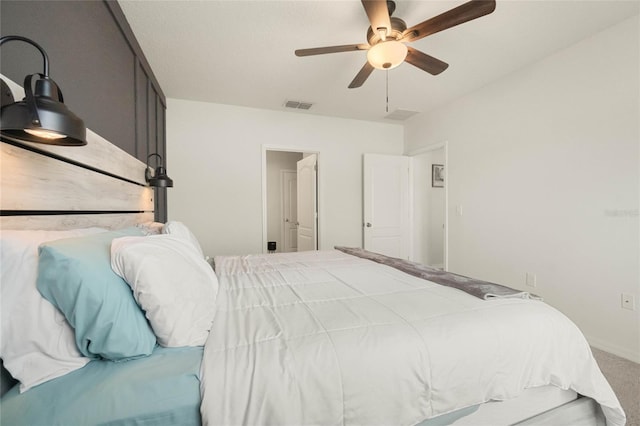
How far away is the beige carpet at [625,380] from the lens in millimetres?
1524

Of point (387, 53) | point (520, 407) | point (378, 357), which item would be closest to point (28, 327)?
point (378, 357)

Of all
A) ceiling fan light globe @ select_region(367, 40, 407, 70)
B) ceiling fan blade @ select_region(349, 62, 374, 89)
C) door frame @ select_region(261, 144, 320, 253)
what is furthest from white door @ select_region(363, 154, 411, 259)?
ceiling fan light globe @ select_region(367, 40, 407, 70)

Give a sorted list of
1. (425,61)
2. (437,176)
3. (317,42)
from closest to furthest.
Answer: (425,61), (317,42), (437,176)

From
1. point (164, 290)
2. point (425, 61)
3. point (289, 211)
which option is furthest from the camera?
point (289, 211)

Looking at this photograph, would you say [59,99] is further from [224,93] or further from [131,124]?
[224,93]

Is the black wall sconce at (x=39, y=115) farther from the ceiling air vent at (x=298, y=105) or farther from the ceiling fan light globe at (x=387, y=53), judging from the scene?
the ceiling air vent at (x=298, y=105)

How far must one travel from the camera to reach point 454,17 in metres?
1.59

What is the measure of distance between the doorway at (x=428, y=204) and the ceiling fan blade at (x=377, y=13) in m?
2.54

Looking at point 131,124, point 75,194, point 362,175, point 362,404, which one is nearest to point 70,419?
point 362,404

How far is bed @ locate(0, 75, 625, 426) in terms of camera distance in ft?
2.43

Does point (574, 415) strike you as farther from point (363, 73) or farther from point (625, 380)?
point (363, 73)

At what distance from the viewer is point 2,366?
2.46 feet

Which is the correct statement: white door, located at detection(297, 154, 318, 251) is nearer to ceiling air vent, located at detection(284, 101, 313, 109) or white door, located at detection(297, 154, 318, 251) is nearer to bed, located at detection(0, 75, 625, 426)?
ceiling air vent, located at detection(284, 101, 313, 109)

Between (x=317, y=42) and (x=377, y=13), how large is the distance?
882 millimetres
